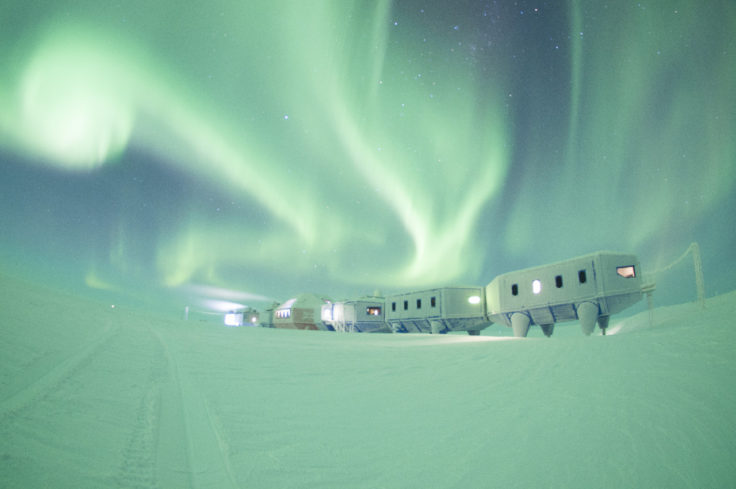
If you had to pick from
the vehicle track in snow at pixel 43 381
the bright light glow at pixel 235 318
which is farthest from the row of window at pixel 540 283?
the bright light glow at pixel 235 318

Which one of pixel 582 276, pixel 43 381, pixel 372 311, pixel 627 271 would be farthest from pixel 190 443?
pixel 372 311

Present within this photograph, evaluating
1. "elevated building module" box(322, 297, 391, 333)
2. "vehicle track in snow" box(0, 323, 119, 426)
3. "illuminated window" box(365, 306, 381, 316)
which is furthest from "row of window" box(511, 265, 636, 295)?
"illuminated window" box(365, 306, 381, 316)

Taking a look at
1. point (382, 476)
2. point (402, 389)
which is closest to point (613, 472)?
point (382, 476)

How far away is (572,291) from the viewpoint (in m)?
23.2

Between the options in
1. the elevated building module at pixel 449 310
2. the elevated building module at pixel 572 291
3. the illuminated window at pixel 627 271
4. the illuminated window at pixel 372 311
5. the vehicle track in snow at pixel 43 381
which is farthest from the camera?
the illuminated window at pixel 372 311

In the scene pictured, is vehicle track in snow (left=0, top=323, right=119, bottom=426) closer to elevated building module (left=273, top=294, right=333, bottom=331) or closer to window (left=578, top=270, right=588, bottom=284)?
window (left=578, top=270, right=588, bottom=284)

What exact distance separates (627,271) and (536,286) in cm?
581

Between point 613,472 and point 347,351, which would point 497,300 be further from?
point 613,472

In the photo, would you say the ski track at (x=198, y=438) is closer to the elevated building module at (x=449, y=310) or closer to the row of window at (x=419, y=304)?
the elevated building module at (x=449, y=310)

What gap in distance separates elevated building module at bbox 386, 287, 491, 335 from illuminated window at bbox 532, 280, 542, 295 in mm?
9976

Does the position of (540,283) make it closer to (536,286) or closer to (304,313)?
(536,286)

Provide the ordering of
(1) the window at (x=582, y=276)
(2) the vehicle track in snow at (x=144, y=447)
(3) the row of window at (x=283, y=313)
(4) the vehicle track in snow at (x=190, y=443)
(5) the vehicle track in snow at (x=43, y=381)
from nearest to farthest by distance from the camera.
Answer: (2) the vehicle track in snow at (x=144, y=447)
(4) the vehicle track in snow at (x=190, y=443)
(5) the vehicle track in snow at (x=43, y=381)
(1) the window at (x=582, y=276)
(3) the row of window at (x=283, y=313)

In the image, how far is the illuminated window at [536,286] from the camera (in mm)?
25369

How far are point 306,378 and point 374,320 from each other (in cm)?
4222
